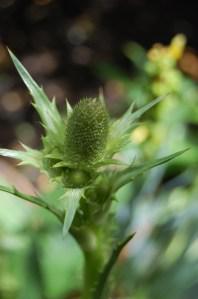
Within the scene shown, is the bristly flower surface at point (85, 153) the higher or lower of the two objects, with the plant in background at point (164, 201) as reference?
higher

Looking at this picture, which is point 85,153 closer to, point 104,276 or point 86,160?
point 86,160

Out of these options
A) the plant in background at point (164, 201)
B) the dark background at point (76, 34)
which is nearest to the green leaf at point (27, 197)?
the plant in background at point (164, 201)

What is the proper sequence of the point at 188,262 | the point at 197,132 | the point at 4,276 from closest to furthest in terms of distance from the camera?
the point at 4,276
the point at 188,262
the point at 197,132

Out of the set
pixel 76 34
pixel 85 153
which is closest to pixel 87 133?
pixel 85 153

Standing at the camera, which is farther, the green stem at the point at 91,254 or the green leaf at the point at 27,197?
the green stem at the point at 91,254

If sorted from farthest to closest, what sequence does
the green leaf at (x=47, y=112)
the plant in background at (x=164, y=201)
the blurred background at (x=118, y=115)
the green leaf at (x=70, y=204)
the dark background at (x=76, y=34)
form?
the dark background at (x=76, y=34), the blurred background at (x=118, y=115), the plant in background at (x=164, y=201), the green leaf at (x=47, y=112), the green leaf at (x=70, y=204)

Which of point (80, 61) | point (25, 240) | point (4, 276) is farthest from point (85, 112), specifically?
point (80, 61)

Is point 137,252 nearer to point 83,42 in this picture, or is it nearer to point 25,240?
point 25,240

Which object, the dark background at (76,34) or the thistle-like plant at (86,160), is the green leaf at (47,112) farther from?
the dark background at (76,34)
